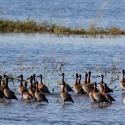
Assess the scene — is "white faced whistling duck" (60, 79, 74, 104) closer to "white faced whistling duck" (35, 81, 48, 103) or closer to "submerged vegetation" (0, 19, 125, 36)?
"white faced whistling duck" (35, 81, 48, 103)

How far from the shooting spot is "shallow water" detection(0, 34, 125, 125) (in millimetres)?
13914

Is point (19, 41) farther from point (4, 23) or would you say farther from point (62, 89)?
point (62, 89)

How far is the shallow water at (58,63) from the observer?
13.9m

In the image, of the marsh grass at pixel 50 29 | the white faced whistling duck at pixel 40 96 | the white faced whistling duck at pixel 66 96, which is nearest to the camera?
the white faced whistling duck at pixel 40 96

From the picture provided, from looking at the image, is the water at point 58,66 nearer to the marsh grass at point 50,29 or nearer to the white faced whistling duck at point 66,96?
the white faced whistling duck at point 66,96

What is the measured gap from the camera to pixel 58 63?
2117 cm

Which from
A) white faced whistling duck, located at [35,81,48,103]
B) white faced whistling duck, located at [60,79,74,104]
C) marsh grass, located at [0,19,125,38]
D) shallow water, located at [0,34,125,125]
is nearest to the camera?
shallow water, located at [0,34,125,125]

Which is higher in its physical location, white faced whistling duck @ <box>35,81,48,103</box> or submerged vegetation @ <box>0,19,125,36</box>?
submerged vegetation @ <box>0,19,125,36</box>

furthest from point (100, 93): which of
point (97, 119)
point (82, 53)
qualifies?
point (82, 53)

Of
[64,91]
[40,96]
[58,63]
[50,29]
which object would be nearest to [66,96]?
[64,91]

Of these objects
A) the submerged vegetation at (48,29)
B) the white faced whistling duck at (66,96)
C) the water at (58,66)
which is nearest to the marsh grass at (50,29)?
the submerged vegetation at (48,29)

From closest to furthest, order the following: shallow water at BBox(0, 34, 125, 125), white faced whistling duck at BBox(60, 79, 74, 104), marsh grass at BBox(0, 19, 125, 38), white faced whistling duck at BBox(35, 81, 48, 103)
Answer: shallow water at BBox(0, 34, 125, 125), white faced whistling duck at BBox(35, 81, 48, 103), white faced whistling duck at BBox(60, 79, 74, 104), marsh grass at BBox(0, 19, 125, 38)

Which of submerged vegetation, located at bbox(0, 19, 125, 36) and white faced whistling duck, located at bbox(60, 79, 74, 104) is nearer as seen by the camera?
white faced whistling duck, located at bbox(60, 79, 74, 104)

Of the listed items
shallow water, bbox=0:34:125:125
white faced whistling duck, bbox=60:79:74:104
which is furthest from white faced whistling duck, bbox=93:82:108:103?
white faced whistling duck, bbox=60:79:74:104
